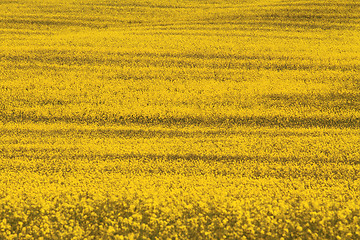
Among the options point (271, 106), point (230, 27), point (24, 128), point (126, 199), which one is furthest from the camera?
point (230, 27)

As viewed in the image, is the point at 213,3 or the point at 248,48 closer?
the point at 248,48

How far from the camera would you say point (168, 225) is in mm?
6887

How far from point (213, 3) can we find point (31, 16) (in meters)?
9.44

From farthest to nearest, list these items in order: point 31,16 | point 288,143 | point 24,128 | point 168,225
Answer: point 31,16, point 24,128, point 288,143, point 168,225

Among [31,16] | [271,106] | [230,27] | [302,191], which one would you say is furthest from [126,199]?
[31,16]

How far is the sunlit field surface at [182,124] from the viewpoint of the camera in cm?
701

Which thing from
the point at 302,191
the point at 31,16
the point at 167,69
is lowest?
the point at 302,191

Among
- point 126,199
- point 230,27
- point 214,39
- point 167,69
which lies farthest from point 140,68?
point 126,199

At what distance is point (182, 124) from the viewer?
11453 mm

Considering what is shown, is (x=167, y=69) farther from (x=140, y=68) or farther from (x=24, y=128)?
(x=24, y=128)

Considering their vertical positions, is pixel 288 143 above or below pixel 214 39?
below

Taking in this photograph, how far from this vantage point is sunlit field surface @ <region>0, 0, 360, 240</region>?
7012 millimetres

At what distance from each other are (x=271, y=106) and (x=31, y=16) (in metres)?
13.5

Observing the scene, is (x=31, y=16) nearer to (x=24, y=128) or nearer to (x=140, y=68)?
(x=140, y=68)
